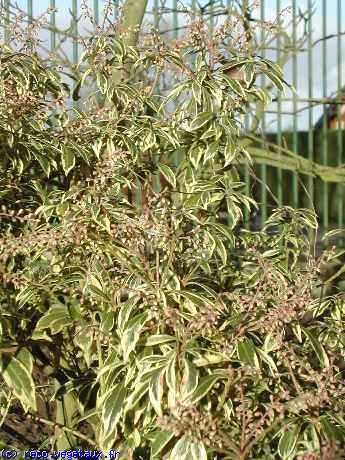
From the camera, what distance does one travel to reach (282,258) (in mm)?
2814

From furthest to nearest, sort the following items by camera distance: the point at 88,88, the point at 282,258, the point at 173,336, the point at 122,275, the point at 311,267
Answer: the point at 88,88, the point at 282,258, the point at 122,275, the point at 311,267, the point at 173,336

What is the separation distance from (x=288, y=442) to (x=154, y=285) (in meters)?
0.53

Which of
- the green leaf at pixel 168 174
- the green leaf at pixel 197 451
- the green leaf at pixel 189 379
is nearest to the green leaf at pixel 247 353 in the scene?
the green leaf at pixel 189 379

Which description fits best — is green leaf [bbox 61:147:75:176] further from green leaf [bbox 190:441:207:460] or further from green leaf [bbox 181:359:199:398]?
green leaf [bbox 190:441:207:460]

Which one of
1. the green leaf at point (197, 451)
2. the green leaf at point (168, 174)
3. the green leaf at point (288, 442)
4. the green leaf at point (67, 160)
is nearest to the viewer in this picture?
the green leaf at point (197, 451)

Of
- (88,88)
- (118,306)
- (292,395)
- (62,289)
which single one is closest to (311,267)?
(292,395)

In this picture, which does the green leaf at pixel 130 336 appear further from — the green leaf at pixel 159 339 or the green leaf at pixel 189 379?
the green leaf at pixel 189 379

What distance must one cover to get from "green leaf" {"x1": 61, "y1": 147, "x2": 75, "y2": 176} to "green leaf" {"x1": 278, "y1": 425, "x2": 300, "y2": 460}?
1091 millimetres

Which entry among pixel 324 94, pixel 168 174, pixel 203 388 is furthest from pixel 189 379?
pixel 324 94

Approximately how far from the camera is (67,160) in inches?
106

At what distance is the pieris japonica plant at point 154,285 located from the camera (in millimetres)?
2094

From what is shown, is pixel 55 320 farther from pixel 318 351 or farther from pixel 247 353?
pixel 318 351

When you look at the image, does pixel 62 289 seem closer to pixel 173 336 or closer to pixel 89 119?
pixel 173 336

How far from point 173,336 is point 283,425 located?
0.37 metres
